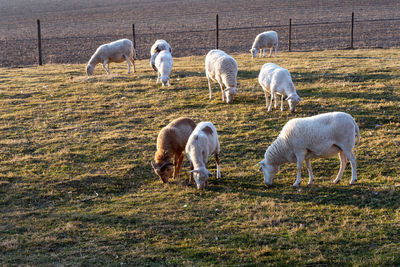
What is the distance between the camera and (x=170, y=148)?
820cm

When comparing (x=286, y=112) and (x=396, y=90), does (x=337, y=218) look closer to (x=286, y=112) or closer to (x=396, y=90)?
(x=286, y=112)

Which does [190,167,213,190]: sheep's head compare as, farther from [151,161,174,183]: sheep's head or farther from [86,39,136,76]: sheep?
[86,39,136,76]: sheep

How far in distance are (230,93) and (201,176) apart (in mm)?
5149

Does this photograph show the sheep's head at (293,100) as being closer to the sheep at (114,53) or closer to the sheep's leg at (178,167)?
the sheep's leg at (178,167)

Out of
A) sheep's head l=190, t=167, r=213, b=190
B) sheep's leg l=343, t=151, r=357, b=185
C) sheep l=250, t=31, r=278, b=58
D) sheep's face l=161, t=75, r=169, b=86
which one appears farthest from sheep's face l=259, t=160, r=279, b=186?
sheep l=250, t=31, r=278, b=58

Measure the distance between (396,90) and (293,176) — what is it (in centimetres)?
613

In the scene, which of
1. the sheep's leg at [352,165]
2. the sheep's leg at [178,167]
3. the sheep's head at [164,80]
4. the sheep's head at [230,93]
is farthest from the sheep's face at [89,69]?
the sheep's leg at [352,165]

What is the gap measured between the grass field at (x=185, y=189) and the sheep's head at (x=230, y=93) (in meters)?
0.18

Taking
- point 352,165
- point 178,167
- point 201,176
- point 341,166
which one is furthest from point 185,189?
point 352,165

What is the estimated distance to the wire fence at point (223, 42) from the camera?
78.8ft

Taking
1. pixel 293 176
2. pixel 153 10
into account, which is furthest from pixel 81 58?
pixel 153 10

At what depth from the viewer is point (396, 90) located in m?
12.4

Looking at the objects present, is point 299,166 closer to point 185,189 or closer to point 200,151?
point 200,151

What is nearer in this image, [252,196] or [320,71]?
[252,196]
